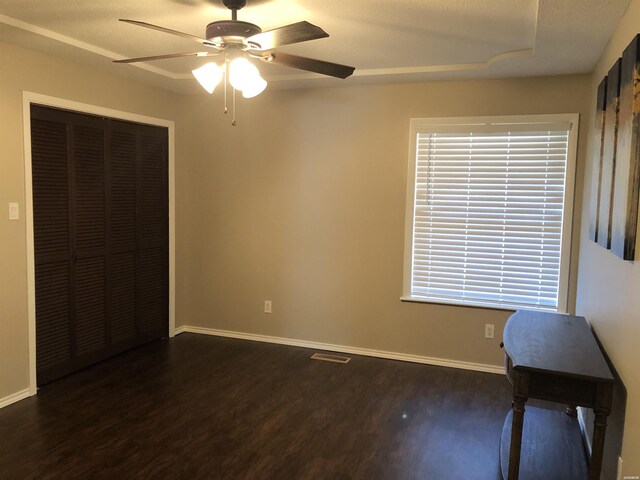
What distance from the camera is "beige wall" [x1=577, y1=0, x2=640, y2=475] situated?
72.7 inches

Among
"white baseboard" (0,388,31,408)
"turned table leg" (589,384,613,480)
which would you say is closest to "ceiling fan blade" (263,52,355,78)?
"turned table leg" (589,384,613,480)

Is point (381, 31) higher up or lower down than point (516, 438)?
higher up

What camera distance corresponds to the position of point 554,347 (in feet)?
7.68

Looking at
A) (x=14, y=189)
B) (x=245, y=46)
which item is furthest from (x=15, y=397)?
(x=245, y=46)

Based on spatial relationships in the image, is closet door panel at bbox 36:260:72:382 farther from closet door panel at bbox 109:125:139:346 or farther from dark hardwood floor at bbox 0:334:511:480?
closet door panel at bbox 109:125:139:346

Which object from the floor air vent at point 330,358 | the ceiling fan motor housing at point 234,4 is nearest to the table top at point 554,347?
the floor air vent at point 330,358

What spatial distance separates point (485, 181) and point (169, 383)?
288cm

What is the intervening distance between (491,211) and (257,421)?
93.4 inches

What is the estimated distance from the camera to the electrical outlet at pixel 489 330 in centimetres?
398

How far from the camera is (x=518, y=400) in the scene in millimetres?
2111

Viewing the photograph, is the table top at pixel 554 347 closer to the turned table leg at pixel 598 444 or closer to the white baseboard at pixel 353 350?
the turned table leg at pixel 598 444

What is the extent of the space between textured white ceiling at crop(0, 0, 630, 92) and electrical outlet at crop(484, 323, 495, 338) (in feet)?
6.38

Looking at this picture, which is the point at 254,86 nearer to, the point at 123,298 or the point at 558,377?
the point at 558,377

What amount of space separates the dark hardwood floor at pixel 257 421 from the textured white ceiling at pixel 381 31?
2.33 meters
